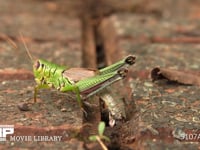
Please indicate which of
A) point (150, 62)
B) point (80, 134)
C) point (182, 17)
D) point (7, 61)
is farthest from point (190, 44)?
point (80, 134)

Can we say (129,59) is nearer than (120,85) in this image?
Yes

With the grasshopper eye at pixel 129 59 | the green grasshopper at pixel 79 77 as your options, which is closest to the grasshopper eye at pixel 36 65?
the green grasshopper at pixel 79 77

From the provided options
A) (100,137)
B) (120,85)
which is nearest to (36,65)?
(120,85)

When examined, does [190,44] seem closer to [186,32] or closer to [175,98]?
[186,32]

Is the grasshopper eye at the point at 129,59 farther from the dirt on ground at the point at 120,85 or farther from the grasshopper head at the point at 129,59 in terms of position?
the dirt on ground at the point at 120,85

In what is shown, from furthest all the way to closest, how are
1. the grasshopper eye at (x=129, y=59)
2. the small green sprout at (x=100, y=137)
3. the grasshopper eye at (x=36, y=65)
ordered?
the grasshopper eye at (x=36, y=65), the grasshopper eye at (x=129, y=59), the small green sprout at (x=100, y=137)

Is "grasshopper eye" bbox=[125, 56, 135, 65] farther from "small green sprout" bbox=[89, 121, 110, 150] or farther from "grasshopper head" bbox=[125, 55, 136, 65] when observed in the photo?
"small green sprout" bbox=[89, 121, 110, 150]

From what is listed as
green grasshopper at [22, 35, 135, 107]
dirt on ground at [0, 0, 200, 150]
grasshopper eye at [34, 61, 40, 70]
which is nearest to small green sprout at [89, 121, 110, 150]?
dirt on ground at [0, 0, 200, 150]

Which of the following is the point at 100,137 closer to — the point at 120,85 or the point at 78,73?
the point at 78,73

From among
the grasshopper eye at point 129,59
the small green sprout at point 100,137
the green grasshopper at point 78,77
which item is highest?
the grasshopper eye at point 129,59
